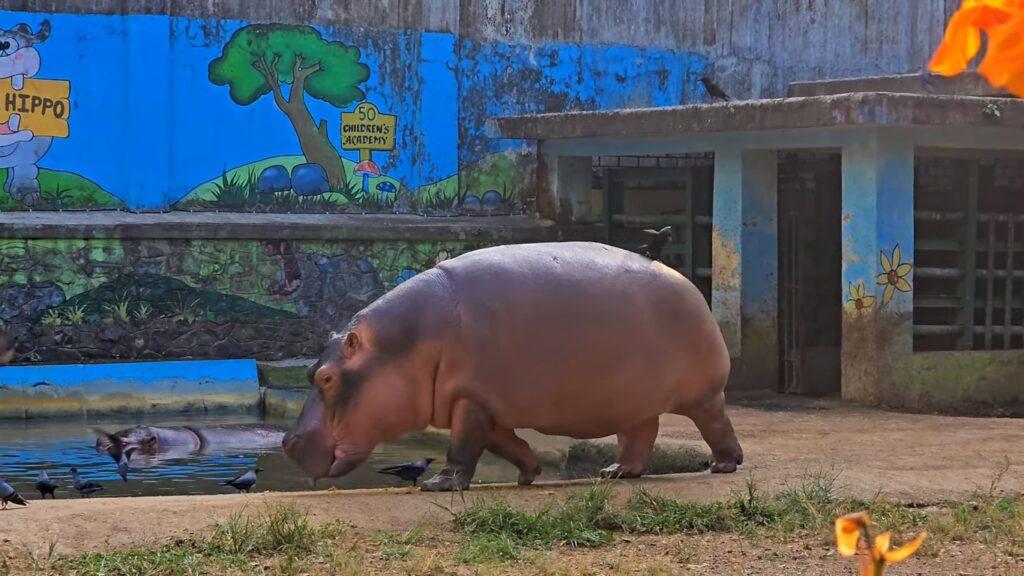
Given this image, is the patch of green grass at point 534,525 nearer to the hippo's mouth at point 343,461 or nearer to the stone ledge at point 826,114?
the hippo's mouth at point 343,461

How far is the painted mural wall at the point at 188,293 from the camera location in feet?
42.6

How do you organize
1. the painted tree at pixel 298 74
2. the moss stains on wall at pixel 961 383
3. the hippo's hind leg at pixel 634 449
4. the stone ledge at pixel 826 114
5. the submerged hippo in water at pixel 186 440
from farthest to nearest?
the painted tree at pixel 298 74, the moss stains on wall at pixel 961 383, the stone ledge at pixel 826 114, the submerged hippo in water at pixel 186 440, the hippo's hind leg at pixel 634 449

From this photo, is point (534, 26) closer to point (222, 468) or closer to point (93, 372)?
point (93, 372)

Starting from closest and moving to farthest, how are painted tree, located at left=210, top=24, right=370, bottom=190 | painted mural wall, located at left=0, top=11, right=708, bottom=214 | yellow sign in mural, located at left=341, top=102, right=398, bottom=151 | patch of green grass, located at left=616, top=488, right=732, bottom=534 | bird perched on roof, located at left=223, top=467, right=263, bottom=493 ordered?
patch of green grass, located at left=616, top=488, right=732, bottom=534, bird perched on roof, located at left=223, top=467, right=263, bottom=493, painted mural wall, located at left=0, top=11, right=708, bottom=214, painted tree, located at left=210, top=24, right=370, bottom=190, yellow sign in mural, located at left=341, top=102, right=398, bottom=151

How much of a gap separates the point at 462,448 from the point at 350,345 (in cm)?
72

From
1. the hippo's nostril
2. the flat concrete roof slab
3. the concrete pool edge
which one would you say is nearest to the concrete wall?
the flat concrete roof slab

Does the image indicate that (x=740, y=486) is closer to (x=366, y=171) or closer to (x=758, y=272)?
(x=758, y=272)

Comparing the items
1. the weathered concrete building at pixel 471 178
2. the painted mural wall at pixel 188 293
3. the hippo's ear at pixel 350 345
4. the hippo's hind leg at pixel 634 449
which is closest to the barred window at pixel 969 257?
the weathered concrete building at pixel 471 178

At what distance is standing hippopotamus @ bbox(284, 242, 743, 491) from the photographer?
6.90 meters

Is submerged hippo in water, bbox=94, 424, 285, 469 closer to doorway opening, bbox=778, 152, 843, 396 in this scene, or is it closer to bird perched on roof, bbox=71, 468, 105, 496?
bird perched on roof, bbox=71, 468, 105, 496

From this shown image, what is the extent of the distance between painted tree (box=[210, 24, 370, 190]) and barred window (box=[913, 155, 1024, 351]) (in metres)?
5.63

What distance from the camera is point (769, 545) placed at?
5.69 m

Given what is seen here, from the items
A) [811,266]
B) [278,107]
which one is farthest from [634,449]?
[278,107]

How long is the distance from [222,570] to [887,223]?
7515mm
